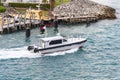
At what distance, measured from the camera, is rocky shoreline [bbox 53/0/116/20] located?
11578 cm

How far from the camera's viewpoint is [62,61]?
75938 mm

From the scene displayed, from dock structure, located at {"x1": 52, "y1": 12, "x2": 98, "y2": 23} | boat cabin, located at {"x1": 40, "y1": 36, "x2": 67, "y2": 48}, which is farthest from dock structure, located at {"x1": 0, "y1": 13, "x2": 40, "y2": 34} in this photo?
boat cabin, located at {"x1": 40, "y1": 36, "x2": 67, "y2": 48}

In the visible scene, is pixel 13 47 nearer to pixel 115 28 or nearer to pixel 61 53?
pixel 61 53

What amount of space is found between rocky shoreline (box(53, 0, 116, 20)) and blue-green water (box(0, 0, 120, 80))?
20.7 m

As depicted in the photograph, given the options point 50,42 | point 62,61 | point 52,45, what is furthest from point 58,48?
point 62,61

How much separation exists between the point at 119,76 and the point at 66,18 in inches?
1747

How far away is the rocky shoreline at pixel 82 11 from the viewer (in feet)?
380

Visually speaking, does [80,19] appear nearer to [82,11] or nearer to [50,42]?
[82,11]

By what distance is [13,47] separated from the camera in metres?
82.4

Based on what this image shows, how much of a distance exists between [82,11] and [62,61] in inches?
1818

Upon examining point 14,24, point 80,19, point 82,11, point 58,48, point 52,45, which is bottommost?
point 58,48

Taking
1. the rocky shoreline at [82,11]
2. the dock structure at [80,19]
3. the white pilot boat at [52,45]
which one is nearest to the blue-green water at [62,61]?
the white pilot boat at [52,45]

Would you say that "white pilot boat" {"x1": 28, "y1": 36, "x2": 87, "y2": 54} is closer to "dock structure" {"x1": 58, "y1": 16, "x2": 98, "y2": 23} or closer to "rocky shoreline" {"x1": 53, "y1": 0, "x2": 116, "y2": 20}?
"dock structure" {"x1": 58, "y1": 16, "x2": 98, "y2": 23}

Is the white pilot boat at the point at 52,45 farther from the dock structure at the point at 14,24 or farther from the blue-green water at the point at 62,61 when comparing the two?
the dock structure at the point at 14,24
